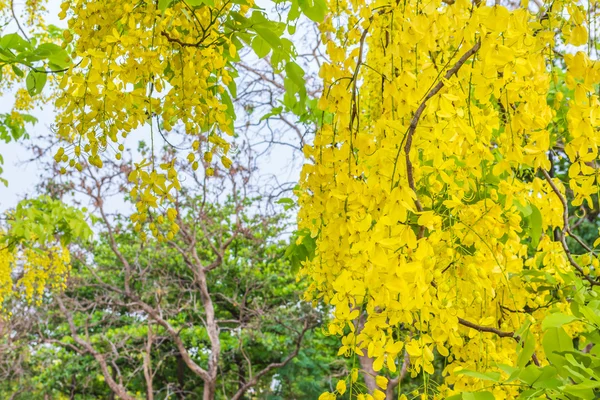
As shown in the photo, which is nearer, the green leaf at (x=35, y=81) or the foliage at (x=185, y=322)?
the green leaf at (x=35, y=81)

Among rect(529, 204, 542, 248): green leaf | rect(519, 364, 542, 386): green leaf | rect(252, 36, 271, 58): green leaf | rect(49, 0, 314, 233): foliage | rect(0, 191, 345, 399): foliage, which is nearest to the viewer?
rect(519, 364, 542, 386): green leaf

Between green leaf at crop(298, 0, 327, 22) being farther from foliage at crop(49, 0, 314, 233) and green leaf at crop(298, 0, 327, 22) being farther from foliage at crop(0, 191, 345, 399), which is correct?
foliage at crop(0, 191, 345, 399)

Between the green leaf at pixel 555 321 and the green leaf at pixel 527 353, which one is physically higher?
the green leaf at pixel 555 321

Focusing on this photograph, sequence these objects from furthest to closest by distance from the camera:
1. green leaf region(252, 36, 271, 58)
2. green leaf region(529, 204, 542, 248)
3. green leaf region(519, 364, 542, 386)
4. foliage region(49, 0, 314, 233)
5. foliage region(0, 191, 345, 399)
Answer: foliage region(0, 191, 345, 399), green leaf region(529, 204, 542, 248), green leaf region(252, 36, 271, 58), foliage region(49, 0, 314, 233), green leaf region(519, 364, 542, 386)

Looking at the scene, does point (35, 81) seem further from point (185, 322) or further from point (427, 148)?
point (185, 322)

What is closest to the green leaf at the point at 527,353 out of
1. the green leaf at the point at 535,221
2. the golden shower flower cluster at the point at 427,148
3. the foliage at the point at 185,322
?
the golden shower flower cluster at the point at 427,148

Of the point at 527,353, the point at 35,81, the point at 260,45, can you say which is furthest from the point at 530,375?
the point at 35,81

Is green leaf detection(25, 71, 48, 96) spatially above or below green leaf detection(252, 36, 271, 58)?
below

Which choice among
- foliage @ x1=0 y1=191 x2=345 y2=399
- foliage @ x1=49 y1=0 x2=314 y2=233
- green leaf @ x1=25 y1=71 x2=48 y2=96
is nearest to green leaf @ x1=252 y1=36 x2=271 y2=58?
foliage @ x1=49 y1=0 x2=314 y2=233

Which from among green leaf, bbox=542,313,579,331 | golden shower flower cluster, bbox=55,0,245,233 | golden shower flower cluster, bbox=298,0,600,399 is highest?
golden shower flower cluster, bbox=55,0,245,233

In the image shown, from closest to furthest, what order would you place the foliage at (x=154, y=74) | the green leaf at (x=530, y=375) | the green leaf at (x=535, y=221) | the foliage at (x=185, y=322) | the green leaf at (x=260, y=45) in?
the green leaf at (x=530, y=375)
the foliage at (x=154, y=74)
the green leaf at (x=260, y=45)
the green leaf at (x=535, y=221)
the foliage at (x=185, y=322)

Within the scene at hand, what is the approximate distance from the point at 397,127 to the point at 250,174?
456 centimetres

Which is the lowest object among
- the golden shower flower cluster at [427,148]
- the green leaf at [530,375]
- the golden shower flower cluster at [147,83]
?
the green leaf at [530,375]

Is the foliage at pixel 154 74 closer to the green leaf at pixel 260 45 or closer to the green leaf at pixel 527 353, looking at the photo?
the green leaf at pixel 260 45
